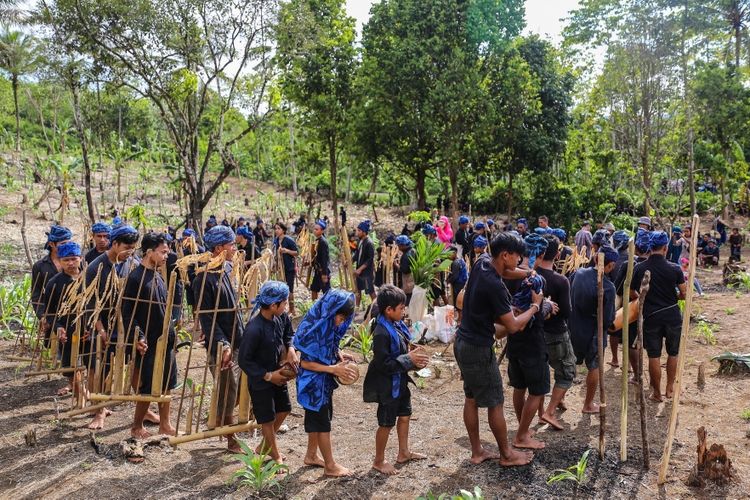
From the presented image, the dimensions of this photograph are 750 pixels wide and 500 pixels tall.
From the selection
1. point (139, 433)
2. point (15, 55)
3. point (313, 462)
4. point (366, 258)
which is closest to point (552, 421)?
point (313, 462)

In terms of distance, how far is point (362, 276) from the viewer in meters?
10.2

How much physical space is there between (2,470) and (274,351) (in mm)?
2293

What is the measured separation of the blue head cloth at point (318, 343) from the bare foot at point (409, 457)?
2.69 ft

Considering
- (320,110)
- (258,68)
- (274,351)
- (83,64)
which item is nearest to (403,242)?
(274,351)

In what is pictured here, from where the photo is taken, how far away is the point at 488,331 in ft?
14.0

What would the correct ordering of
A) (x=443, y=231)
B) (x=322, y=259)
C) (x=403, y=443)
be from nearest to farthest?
(x=403, y=443)
(x=322, y=259)
(x=443, y=231)

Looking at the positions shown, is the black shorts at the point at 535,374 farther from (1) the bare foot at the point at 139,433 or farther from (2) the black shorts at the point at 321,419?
(1) the bare foot at the point at 139,433

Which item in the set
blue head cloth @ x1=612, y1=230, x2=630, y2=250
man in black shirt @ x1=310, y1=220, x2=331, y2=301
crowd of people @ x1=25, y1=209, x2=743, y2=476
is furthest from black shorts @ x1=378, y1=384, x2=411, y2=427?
man in black shirt @ x1=310, y1=220, x2=331, y2=301

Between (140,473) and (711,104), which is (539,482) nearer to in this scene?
(140,473)

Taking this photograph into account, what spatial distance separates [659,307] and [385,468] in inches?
122

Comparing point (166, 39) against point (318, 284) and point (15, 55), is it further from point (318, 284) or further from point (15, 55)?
point (15, 55)

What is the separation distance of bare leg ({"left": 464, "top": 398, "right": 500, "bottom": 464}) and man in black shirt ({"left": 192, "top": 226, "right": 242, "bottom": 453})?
72.6 inches

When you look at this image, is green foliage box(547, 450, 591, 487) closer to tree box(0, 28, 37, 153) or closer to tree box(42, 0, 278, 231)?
Result: tree box(42, 0, 278, 231)

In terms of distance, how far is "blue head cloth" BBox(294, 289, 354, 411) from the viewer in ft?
13.5
